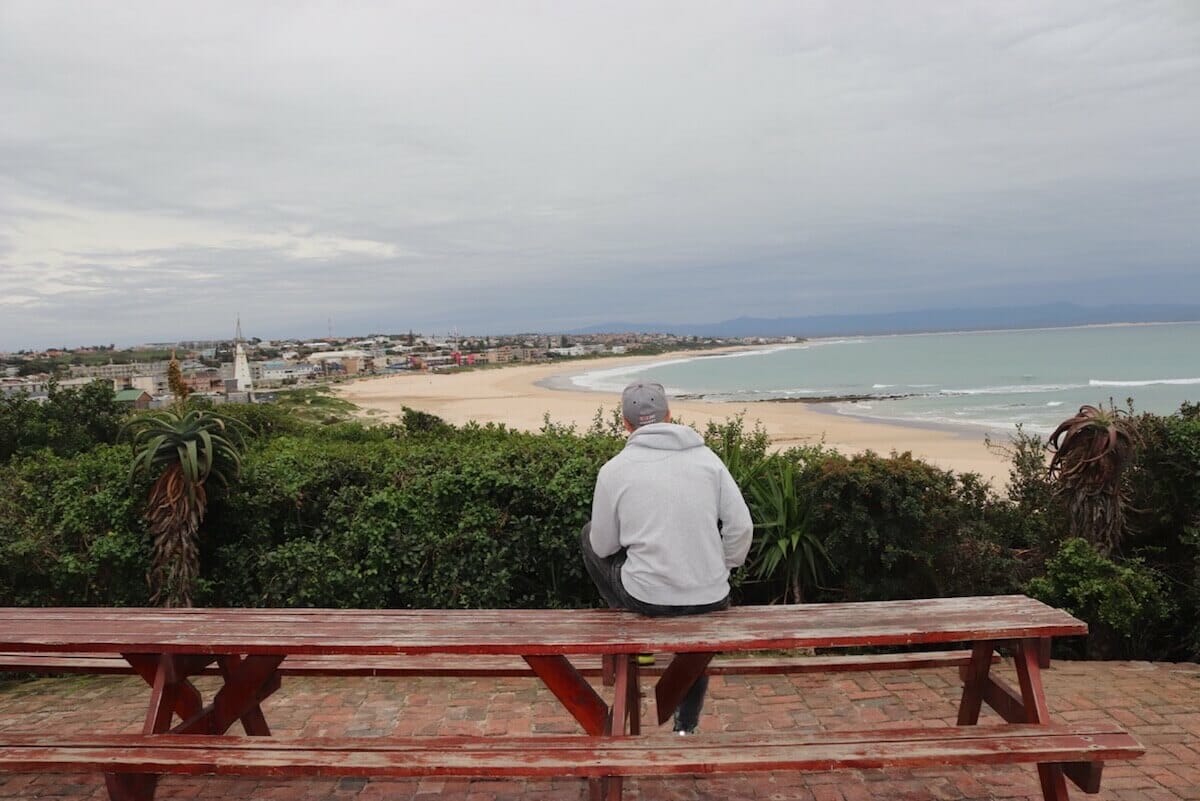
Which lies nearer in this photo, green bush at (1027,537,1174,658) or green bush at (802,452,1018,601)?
green bush at (1027,537,1174,658)

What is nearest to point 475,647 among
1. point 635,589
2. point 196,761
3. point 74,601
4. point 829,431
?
point 635,589

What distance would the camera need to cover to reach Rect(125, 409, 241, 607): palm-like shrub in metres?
4.71

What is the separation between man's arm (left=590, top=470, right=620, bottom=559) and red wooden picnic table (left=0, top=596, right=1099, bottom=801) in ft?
0.83

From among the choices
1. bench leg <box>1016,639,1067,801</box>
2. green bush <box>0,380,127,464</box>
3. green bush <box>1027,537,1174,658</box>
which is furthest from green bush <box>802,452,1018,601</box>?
green bush <box>0,380,127,464</box>

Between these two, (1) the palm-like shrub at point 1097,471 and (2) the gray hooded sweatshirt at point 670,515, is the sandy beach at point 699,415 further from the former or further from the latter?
(2) the gray hooded sweatshirt at point 670,515

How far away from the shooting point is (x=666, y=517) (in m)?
2.96

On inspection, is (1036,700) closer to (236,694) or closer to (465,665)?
(465,665)

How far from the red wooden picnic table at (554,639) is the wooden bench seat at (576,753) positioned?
175mm

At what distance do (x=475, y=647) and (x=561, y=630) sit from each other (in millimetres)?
319

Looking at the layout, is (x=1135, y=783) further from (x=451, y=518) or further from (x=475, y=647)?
(x=451, y=518)

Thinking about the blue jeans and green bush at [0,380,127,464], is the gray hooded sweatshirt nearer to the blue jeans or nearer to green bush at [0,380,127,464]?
the blue jeans

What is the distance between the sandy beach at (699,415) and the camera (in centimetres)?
1827

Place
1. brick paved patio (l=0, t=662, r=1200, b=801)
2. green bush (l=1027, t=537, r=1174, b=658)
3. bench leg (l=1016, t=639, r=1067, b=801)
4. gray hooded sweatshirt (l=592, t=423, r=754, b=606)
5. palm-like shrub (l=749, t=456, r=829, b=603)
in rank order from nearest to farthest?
bench leg (l=1016, t=639, r=1067, b=801), gray hooded sweatshirt (l=592, t=423, r=754, b=606), brick paved patio (l=0, t=662, r=1200, b=801), green bush (l=1027, t=537, r=1174, b=658), palm-like shrub (l=749, t=456, r=829, b=603)

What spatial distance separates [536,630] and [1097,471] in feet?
11.4
